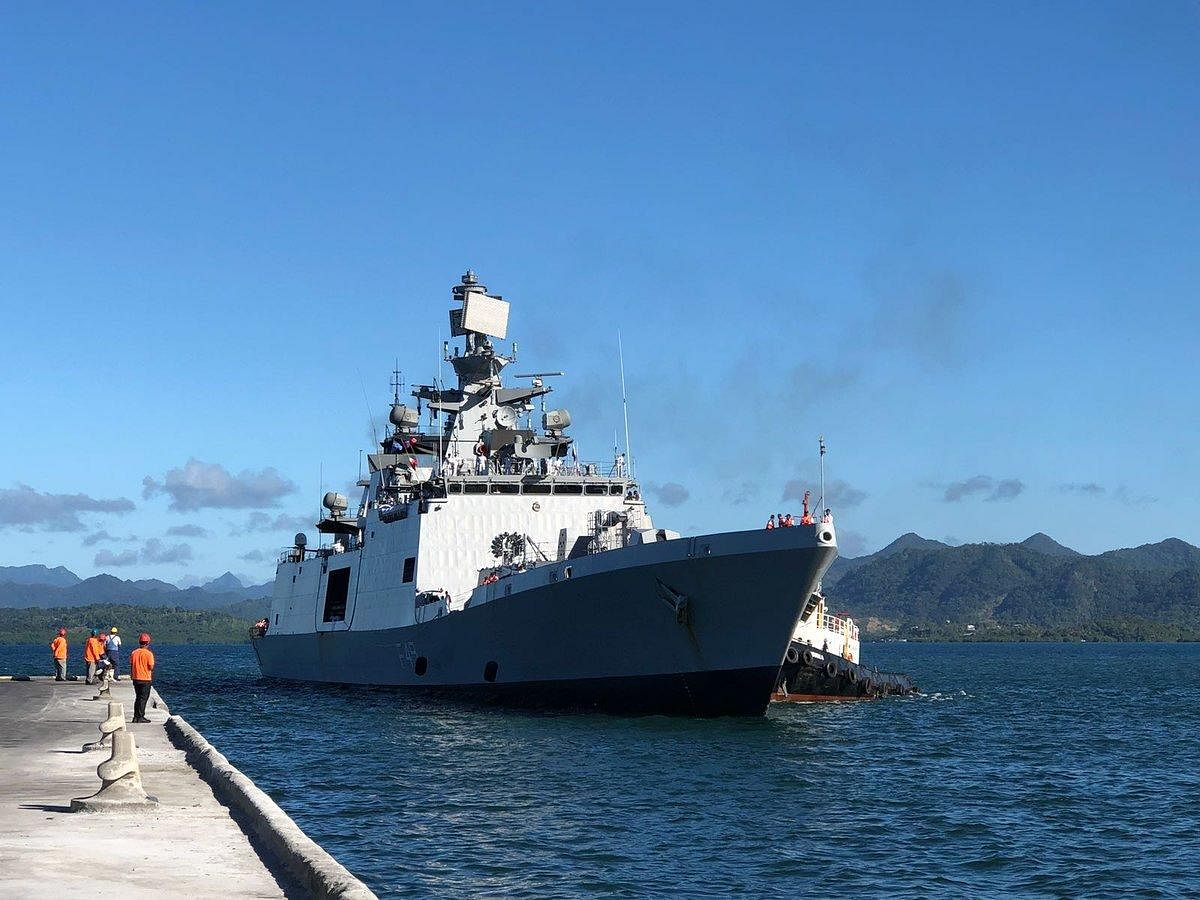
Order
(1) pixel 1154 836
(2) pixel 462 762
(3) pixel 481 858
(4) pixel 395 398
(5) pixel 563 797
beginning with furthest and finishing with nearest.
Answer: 1. (4) pixel 395 398
2. (2) pixel 462 762
3. (5) pixel 563 797
4. (1) pixel 1154 836
5. (3) pixel 481 858

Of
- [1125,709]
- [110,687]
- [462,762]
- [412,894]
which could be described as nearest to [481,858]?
[412,894]

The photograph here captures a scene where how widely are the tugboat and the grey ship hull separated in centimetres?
1009

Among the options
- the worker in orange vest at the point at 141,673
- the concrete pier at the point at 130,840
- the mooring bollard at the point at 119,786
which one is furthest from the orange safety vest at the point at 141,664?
the mooring bollard at the point at 119,786

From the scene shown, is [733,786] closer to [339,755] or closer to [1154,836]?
[1154,836]

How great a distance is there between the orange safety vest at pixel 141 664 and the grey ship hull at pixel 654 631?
9.52m

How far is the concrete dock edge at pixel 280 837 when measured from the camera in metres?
9.38

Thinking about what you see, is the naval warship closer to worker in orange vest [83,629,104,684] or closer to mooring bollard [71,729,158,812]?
worker in orange vest [83,629,104,684]

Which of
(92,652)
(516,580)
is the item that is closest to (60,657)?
(92,652)

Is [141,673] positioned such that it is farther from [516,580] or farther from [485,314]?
[485,314]

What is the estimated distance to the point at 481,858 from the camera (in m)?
15.1

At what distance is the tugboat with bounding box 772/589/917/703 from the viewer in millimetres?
40688

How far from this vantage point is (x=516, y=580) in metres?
30.9

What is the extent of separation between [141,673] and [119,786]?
392 inches

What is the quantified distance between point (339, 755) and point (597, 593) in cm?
667
